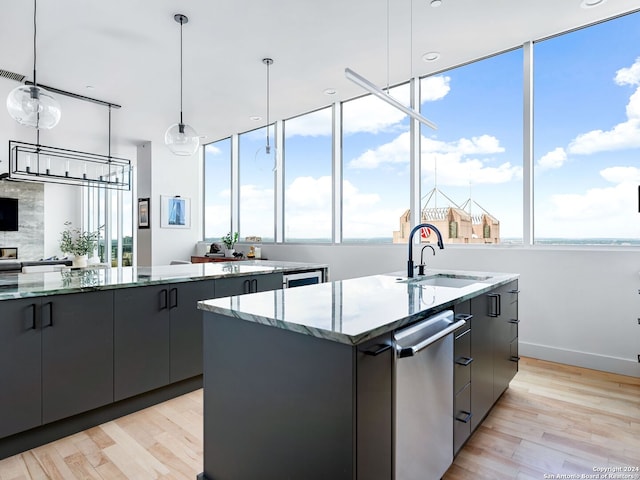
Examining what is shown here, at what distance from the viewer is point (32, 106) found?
7.57 feet

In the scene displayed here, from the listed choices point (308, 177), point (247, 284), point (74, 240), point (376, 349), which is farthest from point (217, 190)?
point (376, 349)

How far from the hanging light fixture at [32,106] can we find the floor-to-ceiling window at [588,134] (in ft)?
13.3

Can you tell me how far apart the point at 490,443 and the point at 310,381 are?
1408 millimetres

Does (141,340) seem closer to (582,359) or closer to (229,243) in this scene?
(582,359)

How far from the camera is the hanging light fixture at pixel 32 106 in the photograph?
2.28 meters

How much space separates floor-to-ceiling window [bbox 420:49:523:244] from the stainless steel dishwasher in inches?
99.6

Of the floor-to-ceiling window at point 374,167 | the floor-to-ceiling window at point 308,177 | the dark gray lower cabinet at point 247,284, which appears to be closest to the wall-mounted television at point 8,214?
the floor-to-ceiling window at point 308,177

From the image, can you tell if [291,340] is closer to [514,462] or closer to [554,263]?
[514,462]

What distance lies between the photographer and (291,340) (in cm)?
124

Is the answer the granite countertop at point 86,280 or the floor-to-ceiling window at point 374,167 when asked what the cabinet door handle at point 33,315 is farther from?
the floor-to-ceiling window at point 374,167

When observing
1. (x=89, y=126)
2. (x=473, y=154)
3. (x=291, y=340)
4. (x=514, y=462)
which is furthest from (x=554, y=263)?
(x=89, y=126)

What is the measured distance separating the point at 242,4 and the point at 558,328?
152 inches

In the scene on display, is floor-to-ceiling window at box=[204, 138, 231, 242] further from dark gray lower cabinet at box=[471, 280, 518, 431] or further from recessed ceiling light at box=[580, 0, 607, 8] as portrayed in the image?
recessed ceiling light at box=[580, 0, 607, 8]

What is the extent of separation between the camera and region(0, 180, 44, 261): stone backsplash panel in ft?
31.2
